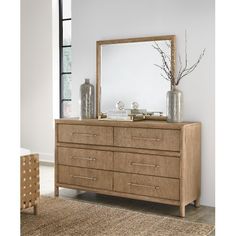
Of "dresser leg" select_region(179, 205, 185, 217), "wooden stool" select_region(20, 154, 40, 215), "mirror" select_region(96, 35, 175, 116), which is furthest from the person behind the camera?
"mirror" select_region(96, 35, 175, 116)

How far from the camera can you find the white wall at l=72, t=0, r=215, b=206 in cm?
366

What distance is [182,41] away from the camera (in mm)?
3785

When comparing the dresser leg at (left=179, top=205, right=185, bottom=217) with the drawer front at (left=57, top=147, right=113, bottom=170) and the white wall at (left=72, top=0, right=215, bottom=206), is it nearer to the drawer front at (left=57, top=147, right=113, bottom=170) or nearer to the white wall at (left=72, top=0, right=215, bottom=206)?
the white wall at (left=72, top=0, right=215, bottom=206)

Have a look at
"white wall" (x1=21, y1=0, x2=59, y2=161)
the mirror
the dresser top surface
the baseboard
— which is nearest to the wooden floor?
the dresser top surface

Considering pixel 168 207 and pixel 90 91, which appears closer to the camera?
pixel 168 207

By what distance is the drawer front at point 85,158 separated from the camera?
375cm

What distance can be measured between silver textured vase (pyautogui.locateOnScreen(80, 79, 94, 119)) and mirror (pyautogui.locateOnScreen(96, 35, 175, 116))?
0.14 metres

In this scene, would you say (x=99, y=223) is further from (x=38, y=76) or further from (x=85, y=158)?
(x=38, y=76)

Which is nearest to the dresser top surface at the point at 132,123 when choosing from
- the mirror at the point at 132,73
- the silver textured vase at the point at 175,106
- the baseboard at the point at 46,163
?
the silver textured vase at the point at 175,106

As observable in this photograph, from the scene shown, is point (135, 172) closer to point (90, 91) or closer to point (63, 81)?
A: point (90, 91)

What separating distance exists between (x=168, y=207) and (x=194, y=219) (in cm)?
42

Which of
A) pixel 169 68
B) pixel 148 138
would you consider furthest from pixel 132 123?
pixel 169 68

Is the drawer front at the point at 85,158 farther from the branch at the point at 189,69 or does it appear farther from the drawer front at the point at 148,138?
the branch at the point at 189,69
